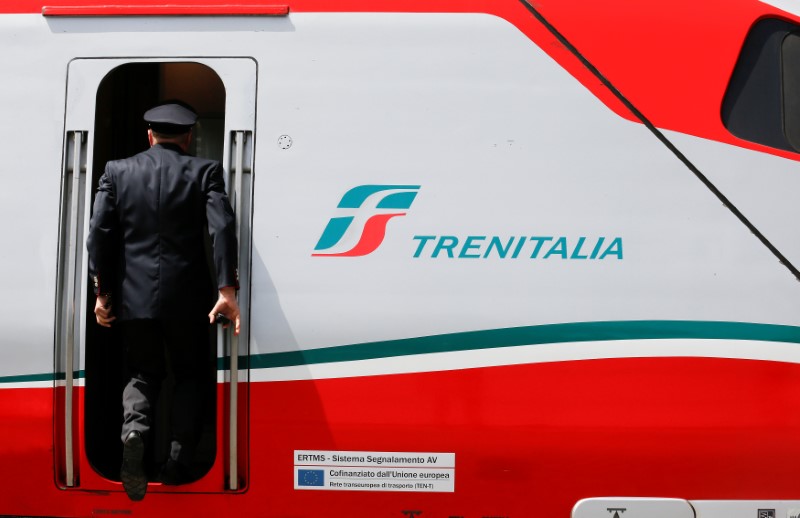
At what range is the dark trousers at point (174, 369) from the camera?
3400mm

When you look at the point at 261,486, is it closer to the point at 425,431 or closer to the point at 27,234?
the point at 425,431

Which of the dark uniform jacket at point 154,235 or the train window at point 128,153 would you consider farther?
the train window at point 128,153

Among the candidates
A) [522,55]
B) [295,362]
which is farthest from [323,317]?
[522,55]

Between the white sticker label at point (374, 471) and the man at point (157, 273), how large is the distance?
55 cm

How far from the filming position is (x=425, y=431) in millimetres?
3289

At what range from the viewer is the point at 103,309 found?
3363 millimetres

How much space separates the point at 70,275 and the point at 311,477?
137 cm

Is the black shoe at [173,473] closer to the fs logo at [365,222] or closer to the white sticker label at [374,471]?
the white sticker label at [374,471]

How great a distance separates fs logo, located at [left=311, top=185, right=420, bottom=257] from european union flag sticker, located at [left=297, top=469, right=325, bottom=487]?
36.5 inches

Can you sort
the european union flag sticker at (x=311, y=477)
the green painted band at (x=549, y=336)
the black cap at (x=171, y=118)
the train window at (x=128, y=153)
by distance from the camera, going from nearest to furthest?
the green painted band at (x=549, y=336) < the european union flag sticker at (x=311, y=477) < the black cap at (x=171, y=118) < the train window at (x=128, y=153)

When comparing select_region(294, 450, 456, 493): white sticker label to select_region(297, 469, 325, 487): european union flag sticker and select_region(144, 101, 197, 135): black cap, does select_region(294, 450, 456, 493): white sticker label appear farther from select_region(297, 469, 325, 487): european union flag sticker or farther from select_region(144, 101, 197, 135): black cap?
select_region(144, 101, 197, 135): black cap

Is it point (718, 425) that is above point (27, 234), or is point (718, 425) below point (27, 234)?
below

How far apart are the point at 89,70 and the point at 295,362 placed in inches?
62.0

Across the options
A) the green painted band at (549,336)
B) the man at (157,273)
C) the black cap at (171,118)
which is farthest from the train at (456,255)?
the black cap at (171,118)
